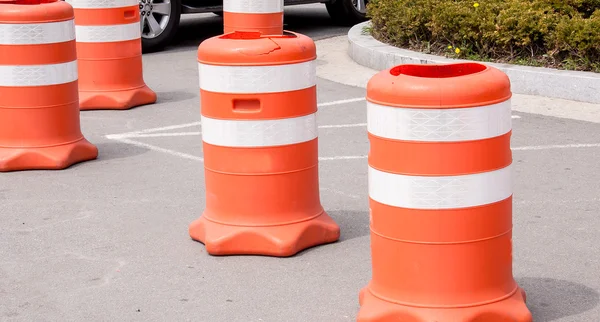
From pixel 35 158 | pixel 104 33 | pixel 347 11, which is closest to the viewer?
pixel 35 158

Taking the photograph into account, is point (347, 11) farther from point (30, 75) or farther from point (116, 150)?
point (30, 75)

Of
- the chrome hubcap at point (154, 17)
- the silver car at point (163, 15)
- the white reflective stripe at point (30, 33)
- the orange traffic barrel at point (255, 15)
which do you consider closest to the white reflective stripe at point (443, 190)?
the white reflective stripe at point (30, 33)

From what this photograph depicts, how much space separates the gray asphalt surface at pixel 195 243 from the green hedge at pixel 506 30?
117 centimetres

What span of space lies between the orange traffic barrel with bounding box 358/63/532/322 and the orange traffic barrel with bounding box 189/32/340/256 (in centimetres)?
124

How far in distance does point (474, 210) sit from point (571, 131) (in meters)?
4.46

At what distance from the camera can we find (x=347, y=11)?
15.9m

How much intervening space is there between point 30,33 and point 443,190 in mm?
4294

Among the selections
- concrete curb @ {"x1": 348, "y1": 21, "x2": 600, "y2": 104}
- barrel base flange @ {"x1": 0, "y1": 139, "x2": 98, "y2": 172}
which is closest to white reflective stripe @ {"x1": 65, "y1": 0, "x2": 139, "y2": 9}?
barrel base flange @ {"x1": 0, "y1": 139, "x2": 98, "y2": 172}

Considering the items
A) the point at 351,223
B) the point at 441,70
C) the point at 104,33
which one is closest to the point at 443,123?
the point at 441,70

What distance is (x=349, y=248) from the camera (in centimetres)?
633

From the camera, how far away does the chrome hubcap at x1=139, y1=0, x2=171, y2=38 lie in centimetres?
1355

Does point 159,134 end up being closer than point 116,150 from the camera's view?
→ No

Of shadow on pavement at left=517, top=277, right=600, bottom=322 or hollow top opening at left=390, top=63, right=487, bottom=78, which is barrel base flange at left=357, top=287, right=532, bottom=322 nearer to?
shadow on pavement at left=517, top=277, right=600, bottom=322

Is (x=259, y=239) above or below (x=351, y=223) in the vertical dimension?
above
